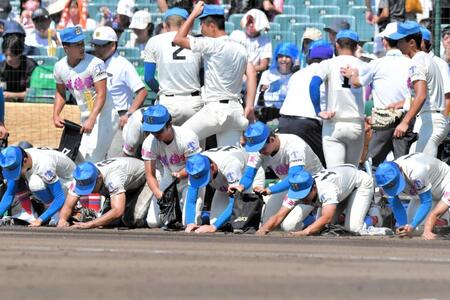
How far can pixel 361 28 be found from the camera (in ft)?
58.8

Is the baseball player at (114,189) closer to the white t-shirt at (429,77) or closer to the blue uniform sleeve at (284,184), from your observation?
the blue uniform sleeve at (284,184)

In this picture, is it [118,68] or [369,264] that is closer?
[369,264]

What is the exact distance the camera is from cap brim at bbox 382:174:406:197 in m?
12.2

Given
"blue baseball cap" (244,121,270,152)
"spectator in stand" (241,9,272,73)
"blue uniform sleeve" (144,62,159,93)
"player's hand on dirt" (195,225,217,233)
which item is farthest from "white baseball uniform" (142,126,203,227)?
"spectator in stand" (241,9,272,73)

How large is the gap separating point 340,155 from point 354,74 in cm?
90

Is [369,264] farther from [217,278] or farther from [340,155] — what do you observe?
[340,155]

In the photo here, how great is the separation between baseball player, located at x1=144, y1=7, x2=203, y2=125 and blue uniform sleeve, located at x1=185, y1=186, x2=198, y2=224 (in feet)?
4.18

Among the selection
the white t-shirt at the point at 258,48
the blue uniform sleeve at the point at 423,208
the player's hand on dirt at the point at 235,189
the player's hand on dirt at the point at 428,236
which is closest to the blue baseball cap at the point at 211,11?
the player's hand on dirt at the point at 235,189

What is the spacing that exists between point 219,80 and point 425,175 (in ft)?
8.76

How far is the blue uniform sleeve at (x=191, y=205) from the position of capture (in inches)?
514

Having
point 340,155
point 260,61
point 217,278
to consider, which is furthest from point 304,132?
point 217,278

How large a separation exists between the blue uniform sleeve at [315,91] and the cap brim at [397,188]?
1487mm

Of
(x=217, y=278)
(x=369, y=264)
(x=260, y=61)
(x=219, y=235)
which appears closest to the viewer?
(x=217, y=278)

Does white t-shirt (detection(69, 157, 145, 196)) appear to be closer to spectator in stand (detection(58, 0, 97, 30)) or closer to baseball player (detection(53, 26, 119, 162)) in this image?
baseball player (detection(53, 26, 119, 162))
